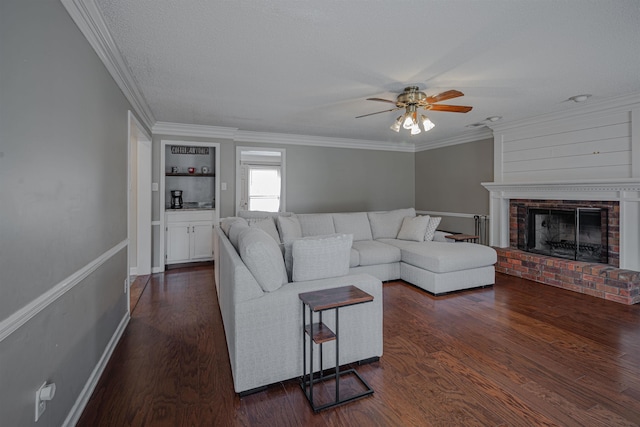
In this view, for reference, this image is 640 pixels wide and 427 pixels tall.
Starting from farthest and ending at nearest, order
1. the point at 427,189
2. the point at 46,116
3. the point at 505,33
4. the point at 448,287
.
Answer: the point at 427,189
the point at 448,287
the point at 505,33
the point at 46,116

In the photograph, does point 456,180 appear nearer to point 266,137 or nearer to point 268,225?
point 266,137

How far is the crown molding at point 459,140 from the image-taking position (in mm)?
5178

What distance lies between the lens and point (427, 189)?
653 centimetres

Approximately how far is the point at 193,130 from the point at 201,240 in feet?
5.86

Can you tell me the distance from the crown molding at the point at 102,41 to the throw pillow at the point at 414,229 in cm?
385

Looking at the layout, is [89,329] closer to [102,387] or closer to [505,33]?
[102,387]

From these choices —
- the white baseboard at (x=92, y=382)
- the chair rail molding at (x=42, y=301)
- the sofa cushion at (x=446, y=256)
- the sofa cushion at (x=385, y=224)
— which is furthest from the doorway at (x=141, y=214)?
the sofa cushion at (x=446, y=256)

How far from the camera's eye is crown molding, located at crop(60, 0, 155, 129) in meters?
1.65

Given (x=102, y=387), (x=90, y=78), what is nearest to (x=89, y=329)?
(x=102, y=387)

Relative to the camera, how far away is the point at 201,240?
4.97m

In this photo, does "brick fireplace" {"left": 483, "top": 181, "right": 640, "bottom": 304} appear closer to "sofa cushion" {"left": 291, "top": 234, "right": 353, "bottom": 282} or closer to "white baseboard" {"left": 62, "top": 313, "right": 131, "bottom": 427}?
"sofa cushion" {"left": 291, "top": 234, "right": 353, "bottom": 282}

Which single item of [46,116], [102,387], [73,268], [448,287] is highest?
[46,116]

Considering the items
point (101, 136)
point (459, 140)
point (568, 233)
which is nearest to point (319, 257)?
point (101, 136)

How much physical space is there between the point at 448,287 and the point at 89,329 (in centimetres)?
339
